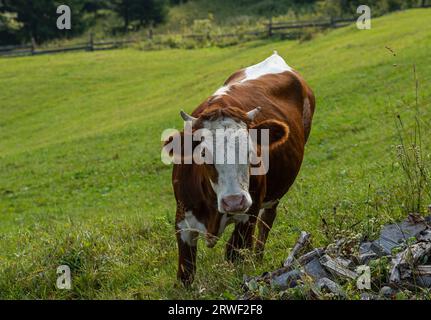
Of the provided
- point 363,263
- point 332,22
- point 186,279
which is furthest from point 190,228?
point 332,22

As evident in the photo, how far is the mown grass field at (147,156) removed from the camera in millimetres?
6648

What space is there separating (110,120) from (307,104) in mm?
22263

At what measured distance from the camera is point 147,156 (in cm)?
2020

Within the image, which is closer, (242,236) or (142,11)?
(242,236)

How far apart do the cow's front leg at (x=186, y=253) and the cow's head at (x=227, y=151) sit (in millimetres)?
744

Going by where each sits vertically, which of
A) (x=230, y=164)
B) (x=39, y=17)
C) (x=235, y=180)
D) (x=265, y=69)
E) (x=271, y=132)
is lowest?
(x=235, y=180)

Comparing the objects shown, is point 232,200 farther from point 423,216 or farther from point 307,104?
point 307,104

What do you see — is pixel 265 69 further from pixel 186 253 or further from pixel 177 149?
pixel 186 253

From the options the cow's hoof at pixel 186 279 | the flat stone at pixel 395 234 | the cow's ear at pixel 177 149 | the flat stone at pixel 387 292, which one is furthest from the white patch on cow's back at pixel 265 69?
the flat stone at pixel 387 292

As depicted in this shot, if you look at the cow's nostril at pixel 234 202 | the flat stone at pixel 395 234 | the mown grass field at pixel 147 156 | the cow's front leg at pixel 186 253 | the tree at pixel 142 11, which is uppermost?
the tree at pixel 142 11

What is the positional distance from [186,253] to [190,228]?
0.94ft

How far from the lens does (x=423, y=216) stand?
5863 millimetres

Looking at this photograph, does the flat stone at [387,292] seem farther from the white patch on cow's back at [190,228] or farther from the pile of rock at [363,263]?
the white patch on cow's back at [190,228]
